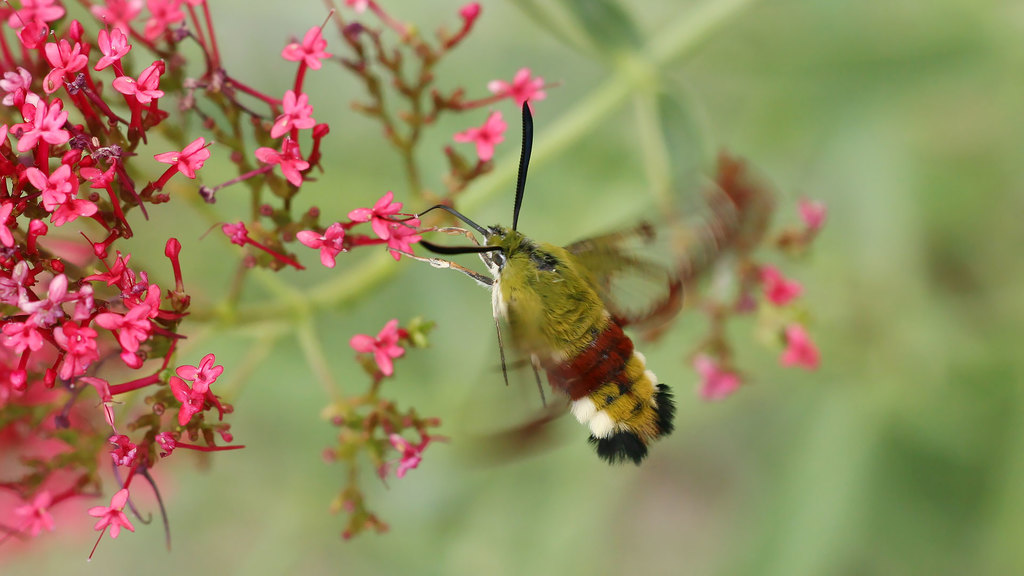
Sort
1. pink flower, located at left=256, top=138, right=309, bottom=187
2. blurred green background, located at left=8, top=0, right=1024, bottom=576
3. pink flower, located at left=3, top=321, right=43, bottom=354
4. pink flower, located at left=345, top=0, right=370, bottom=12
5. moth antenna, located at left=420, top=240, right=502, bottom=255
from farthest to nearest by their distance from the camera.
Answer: blurred green background, located at left=8, top=0, right=1024, bottom=576 → pink flower, located at left=345, top=0, right=370, bottom=12 → pink flower, located at left=256, top=138, right=309, bottom=187 → pink flower, located at left=3, top=321, right=43, bottom=354 → moth antenna, located at left=420, top=240, right=502, bottom=255

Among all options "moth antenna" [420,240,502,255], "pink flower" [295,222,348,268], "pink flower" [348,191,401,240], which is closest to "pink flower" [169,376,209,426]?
"pink flower" [295,222,348,268]

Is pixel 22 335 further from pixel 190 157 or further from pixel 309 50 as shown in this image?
pixel 309 50

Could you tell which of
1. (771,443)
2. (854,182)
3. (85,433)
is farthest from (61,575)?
(854,182)

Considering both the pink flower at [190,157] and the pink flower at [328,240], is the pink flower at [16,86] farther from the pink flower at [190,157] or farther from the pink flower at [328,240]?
the pink flower at [328,240]

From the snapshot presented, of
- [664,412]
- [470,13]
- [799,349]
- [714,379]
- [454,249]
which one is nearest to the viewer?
[454,249]

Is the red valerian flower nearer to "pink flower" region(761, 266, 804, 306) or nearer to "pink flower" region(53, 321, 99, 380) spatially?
"pink flower" region(53, 321, 99, 380)

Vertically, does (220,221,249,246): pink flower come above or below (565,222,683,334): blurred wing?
below

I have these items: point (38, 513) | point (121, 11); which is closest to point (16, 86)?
point (121, 11)
